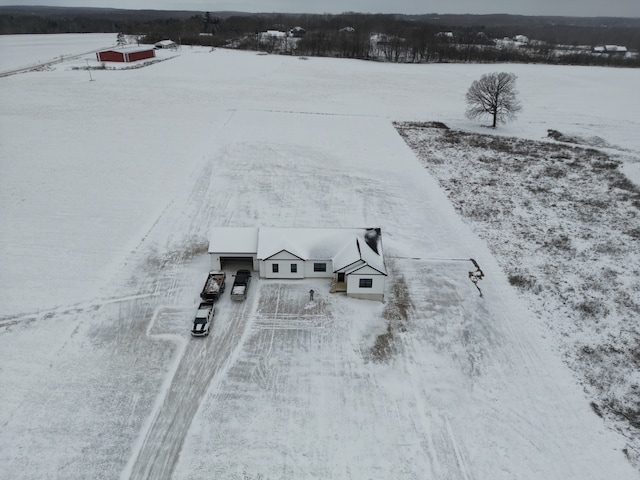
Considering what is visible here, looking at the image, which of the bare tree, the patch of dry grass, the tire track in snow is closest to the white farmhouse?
the tire track in snow

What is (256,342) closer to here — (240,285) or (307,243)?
(240,285)

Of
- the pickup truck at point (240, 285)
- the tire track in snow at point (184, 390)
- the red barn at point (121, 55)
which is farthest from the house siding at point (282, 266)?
the red barn at point (121, 55)

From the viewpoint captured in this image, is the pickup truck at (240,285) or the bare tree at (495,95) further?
the bare tree at (495,95)

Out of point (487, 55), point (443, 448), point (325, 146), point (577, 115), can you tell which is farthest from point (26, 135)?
point (487, 55)

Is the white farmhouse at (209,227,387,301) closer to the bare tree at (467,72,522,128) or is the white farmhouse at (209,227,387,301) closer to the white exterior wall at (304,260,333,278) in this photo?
the white exterior wall at (304,260,333,278)

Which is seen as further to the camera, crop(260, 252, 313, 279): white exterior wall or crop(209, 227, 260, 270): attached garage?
crop(209, 227, 260, 270): attached garage

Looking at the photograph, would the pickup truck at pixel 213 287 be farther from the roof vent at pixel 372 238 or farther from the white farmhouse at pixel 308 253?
the roof vent at pixel 372 238

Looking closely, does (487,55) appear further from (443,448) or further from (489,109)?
(443,448)
